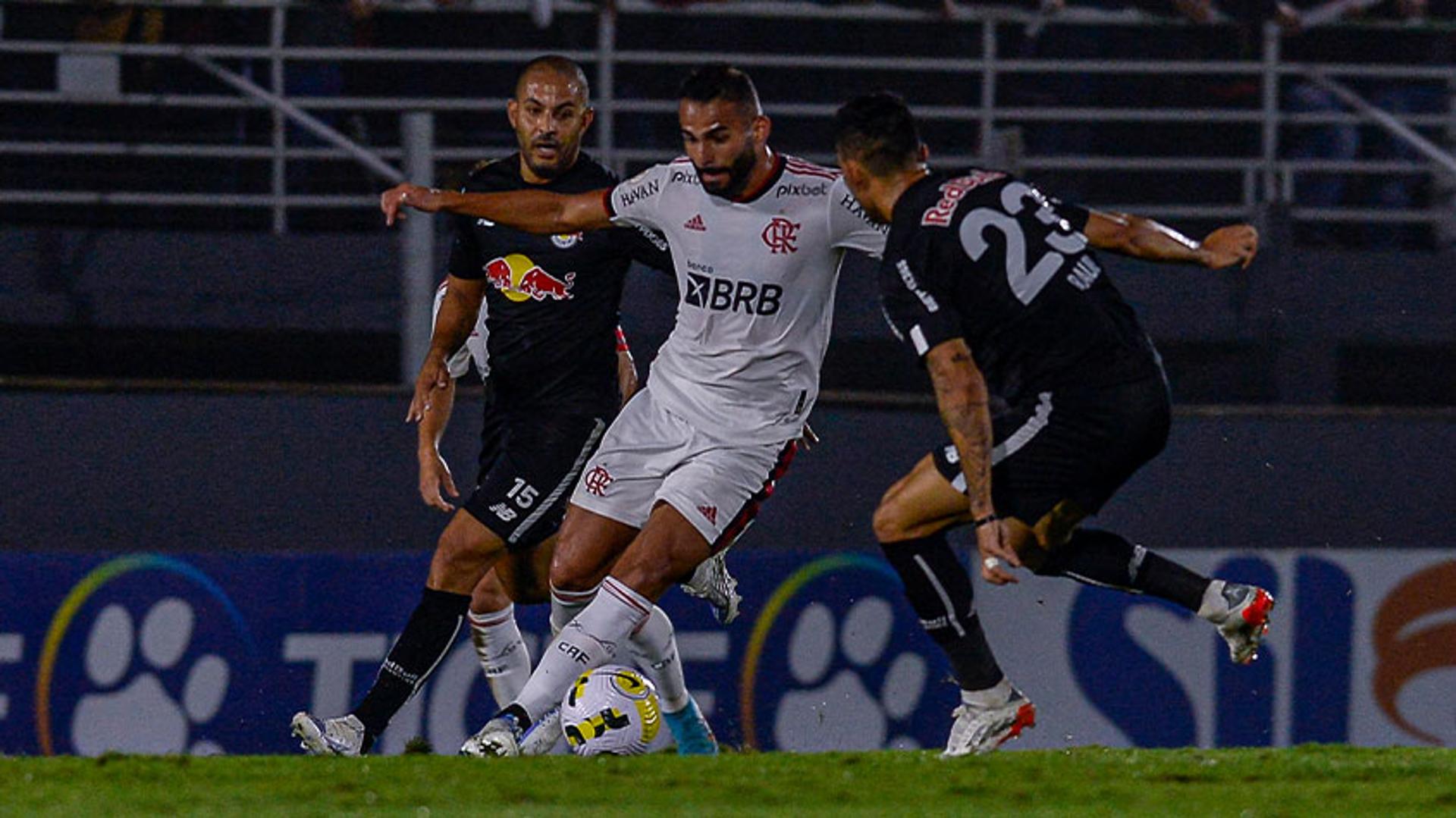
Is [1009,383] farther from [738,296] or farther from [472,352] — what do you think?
[472,352]

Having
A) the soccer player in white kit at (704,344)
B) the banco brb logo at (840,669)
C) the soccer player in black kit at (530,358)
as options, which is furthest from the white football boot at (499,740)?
the banco brb logo at (840,669)

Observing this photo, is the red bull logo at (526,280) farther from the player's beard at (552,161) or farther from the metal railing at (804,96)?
the metal railing at (804,96)

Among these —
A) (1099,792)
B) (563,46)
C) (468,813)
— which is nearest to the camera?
(468,813)

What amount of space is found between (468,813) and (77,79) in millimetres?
6992

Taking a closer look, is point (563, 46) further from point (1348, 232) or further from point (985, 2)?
point (1348, 232)

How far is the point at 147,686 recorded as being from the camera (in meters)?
8.41

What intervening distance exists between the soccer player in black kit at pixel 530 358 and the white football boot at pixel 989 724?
1266 mm

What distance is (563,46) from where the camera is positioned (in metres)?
11.5

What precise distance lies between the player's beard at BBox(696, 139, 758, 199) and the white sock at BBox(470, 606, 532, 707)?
5.94ft

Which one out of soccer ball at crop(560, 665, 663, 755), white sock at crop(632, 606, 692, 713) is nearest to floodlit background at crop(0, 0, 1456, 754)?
white sock at crop(632, 606, 692, 713)

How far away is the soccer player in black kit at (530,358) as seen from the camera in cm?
680

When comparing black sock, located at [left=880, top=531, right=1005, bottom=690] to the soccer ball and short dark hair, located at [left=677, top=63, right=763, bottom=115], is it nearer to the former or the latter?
the soccer ball

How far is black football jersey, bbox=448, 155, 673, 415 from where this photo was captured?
6871mm

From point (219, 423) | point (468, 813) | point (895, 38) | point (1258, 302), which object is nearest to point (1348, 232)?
point (1258, 302)
